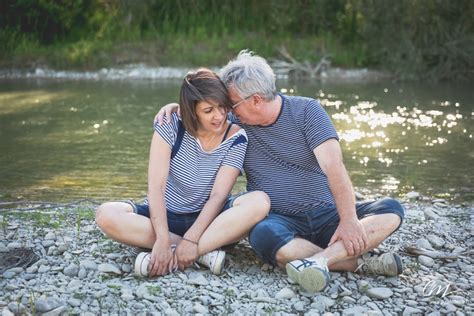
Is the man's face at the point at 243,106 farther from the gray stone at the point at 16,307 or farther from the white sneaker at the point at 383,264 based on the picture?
the gray stone at the point at 16,307

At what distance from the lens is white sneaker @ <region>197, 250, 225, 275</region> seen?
4.00 meters

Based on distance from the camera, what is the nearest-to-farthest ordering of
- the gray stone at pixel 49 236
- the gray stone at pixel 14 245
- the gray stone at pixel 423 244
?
the gray stone at pixel 14 245 < the gray stone at pixel 423 244 < the gray stone at pixel 49 236

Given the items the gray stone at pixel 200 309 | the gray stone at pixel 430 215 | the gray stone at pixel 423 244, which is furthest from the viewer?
the gray stone at pixel 430 215

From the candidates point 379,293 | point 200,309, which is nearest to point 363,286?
point 379,293

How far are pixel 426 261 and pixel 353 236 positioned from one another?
2.24ft

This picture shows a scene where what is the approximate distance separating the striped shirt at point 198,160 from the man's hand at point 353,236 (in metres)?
0.71

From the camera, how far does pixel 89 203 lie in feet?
22.0

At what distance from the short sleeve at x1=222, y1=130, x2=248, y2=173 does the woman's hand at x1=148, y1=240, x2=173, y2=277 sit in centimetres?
60

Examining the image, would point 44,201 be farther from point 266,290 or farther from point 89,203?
point 266,290

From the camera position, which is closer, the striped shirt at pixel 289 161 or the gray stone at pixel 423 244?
the striped shirt at pixel 289 161

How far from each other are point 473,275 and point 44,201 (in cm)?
425

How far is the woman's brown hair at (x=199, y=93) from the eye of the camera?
3941 millimetres

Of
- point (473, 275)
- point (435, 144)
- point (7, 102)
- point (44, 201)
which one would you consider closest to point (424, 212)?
point (473, 275)

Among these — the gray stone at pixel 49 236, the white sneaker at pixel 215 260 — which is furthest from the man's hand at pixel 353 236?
the gray stone at pixel 49 236
